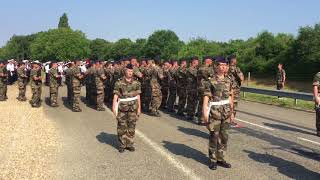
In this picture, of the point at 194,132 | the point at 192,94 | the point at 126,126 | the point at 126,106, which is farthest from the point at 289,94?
the point at 126,106

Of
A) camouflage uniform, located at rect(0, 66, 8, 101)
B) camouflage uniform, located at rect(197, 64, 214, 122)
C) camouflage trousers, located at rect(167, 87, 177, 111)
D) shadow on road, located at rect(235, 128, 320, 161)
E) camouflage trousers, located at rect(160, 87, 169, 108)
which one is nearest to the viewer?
shadow on road, located at rect(235, 128, 320, 161)

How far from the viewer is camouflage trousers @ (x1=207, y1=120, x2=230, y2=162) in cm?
861

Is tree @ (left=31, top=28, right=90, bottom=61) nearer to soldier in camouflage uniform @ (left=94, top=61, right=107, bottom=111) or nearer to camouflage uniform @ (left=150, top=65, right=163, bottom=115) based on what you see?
soldier in camouflage uniform @ (left=94, top=61, right=107, bottom=111)

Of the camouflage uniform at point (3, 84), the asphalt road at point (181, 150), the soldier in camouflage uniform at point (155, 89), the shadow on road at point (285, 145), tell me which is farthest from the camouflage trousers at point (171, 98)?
the camouflage uniform at point (3, 84)

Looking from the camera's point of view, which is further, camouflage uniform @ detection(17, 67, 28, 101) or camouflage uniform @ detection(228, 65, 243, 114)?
camouflage uniform @ detection(17, 67, 28, 101)

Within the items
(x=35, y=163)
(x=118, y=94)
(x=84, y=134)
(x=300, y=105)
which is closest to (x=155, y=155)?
(x=118, y=94)

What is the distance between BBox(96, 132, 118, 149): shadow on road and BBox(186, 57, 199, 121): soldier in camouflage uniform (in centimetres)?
361

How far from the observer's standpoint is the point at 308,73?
40.4m

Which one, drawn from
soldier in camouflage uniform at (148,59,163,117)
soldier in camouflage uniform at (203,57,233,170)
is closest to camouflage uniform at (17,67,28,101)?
soldier in camouflage uniform at (148,59,163,117)

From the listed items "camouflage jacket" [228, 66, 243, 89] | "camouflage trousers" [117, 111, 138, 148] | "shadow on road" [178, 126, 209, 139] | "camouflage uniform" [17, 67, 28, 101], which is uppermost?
"camouflage jacket" [228, 66, 243, 89]

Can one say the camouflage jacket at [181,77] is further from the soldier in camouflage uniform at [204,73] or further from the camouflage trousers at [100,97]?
the camouflage trousers at [100,97]

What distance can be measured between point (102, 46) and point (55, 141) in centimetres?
13019

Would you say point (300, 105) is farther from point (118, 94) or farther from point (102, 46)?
point (102, 46)

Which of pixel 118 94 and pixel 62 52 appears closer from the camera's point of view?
pixel 118 94
